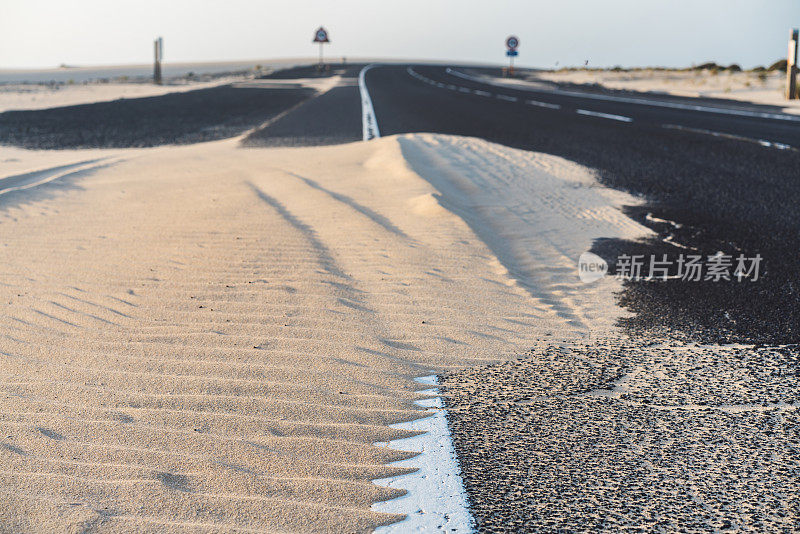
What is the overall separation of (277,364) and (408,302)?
1193 millimetres

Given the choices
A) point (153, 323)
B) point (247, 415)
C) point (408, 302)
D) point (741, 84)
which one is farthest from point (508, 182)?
point (741, 84)

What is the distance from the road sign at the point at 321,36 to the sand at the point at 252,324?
51.9 m

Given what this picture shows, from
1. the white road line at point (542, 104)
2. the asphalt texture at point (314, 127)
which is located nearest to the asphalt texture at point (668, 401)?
the asphalt texture at point (314, 127)

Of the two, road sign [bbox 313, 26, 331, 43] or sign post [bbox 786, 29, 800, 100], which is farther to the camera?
road sign [bbox 313, 26, 331, 43]

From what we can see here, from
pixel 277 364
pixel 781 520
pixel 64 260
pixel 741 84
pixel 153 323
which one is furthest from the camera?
pixel 741 84

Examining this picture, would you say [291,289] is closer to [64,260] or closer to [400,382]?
[400,382]

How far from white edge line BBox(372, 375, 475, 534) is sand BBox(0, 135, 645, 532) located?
0.24ft

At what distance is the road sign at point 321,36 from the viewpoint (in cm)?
5841

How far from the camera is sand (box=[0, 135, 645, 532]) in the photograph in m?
2.67

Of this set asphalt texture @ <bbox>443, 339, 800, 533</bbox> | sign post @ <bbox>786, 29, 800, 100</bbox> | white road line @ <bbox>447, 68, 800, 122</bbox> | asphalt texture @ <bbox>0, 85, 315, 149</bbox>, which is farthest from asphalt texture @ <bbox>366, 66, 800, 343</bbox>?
asphalt texture @ <bbox>0, 85, 315, 149</bbox>

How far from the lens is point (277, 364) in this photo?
3.76 meters

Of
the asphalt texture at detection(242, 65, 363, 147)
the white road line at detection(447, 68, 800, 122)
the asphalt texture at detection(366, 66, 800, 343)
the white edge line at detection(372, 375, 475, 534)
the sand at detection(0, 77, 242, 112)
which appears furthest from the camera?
the sand at detection(0, 77, 242, 112)

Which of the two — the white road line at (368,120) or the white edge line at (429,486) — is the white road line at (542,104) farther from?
the white edge line at (429,486)

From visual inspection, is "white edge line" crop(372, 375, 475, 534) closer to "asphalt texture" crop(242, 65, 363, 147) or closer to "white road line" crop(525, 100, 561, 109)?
"asphalt texture" crop(242, 65, 363, 147)
